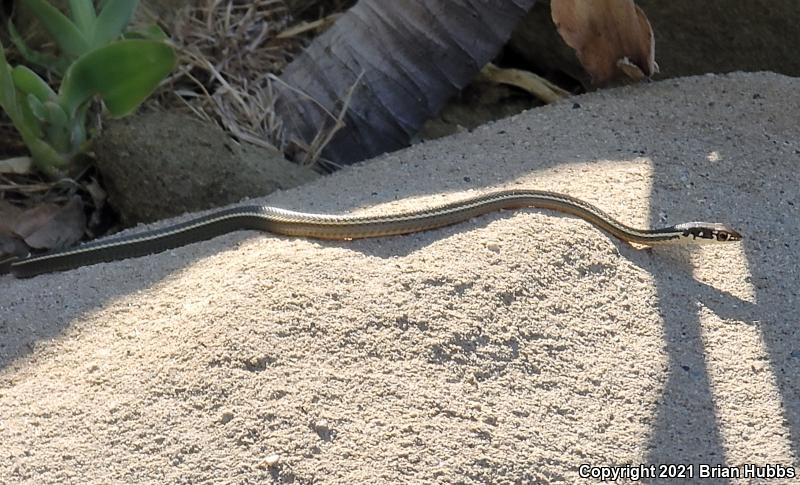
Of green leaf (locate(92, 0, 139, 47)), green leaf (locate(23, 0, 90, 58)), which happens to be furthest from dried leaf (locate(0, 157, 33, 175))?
green leaf (locate(92, 0, 139, 47))

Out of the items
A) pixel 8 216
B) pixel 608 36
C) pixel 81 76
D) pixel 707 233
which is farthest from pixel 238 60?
pixel 707 233

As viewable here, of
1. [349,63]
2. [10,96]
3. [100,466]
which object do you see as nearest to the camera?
[100,466]

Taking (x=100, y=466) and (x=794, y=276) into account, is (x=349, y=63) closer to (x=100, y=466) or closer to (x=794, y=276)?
(x=794, y=276)

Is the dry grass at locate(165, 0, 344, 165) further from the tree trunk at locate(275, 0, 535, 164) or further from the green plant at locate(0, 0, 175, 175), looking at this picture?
the green plant at locate(0, 0, 175, 175)

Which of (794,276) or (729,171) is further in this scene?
(729,171)

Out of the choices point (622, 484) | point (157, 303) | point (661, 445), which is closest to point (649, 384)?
point (661, 445)

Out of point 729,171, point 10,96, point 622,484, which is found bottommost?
point 622,484

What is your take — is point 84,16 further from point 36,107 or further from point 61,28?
point 36,107
